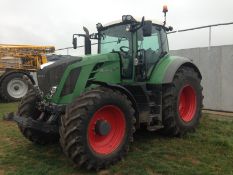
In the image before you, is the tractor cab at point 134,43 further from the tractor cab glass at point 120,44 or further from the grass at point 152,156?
the grass at point 152,156

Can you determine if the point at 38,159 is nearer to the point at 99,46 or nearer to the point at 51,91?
the point at 51,91

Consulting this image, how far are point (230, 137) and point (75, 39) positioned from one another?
3790 millimetres

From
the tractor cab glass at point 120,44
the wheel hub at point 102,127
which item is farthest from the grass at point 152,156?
the tractor cab glass at point 120,44

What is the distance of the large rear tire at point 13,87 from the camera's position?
15086mm

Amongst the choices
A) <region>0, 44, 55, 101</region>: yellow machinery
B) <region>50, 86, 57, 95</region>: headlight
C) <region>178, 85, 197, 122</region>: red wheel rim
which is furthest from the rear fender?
<region>0, 44, 55, 101</region>: yellow machinery

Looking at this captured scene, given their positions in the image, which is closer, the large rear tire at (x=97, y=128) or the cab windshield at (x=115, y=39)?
the large rear tire at (x=97, y=128)

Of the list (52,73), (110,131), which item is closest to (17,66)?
(52,73)

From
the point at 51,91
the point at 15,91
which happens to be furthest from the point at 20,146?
the point at 15,91

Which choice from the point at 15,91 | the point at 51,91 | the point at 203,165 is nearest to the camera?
the point at 203,165

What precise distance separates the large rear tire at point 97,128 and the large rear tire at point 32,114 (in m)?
1.16

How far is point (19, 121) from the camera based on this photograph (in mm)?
5609

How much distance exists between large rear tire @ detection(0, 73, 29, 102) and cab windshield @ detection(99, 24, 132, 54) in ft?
29.5

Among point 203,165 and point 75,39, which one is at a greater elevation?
point 75,39

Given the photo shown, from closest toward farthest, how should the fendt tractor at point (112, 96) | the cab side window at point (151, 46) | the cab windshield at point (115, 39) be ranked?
the fendt tractor at point (112, 96) < the cab windshield at point (115, 39) < the cab side window at point (151, 46)
